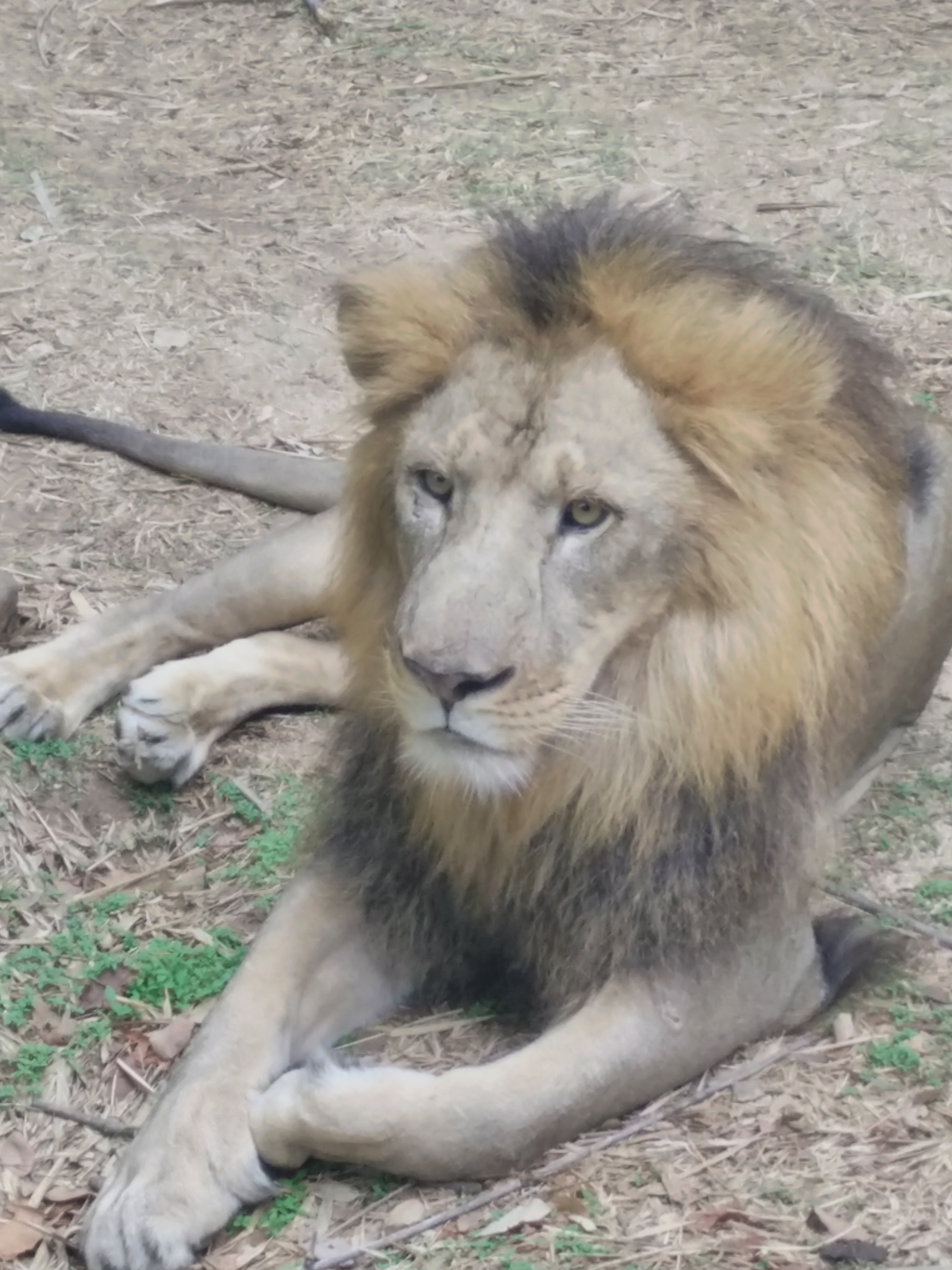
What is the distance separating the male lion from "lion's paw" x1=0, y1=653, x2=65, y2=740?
972mm

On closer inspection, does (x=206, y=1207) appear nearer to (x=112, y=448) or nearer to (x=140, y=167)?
(x=112, y=448)


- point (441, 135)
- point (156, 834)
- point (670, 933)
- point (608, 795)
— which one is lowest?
point (156, 834)

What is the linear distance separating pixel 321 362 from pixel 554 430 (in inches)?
113

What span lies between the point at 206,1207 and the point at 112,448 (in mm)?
2559

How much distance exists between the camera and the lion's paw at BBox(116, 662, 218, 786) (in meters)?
3.52

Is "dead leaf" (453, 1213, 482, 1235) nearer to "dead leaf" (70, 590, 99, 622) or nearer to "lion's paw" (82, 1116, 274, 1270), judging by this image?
"lion's paw" (82, 1116, 274, 1270)

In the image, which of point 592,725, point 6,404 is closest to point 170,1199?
point 592,725

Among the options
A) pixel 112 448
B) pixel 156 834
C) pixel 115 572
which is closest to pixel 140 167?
pixel 112 448

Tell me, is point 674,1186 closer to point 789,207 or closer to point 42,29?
→ point 789,207

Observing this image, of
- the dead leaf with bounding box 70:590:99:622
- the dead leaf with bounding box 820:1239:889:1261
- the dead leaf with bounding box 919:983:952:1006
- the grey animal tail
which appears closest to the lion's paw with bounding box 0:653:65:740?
the dead leaf with bounding box 70:590:99:622

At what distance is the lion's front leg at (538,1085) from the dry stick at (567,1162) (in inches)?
1.1

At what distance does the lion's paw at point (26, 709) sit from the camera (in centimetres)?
359

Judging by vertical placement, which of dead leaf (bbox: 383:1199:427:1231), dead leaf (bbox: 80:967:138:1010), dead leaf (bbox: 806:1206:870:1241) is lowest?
dead leaf (bbox: 80:967:138:1010)

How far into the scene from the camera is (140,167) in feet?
19.8
